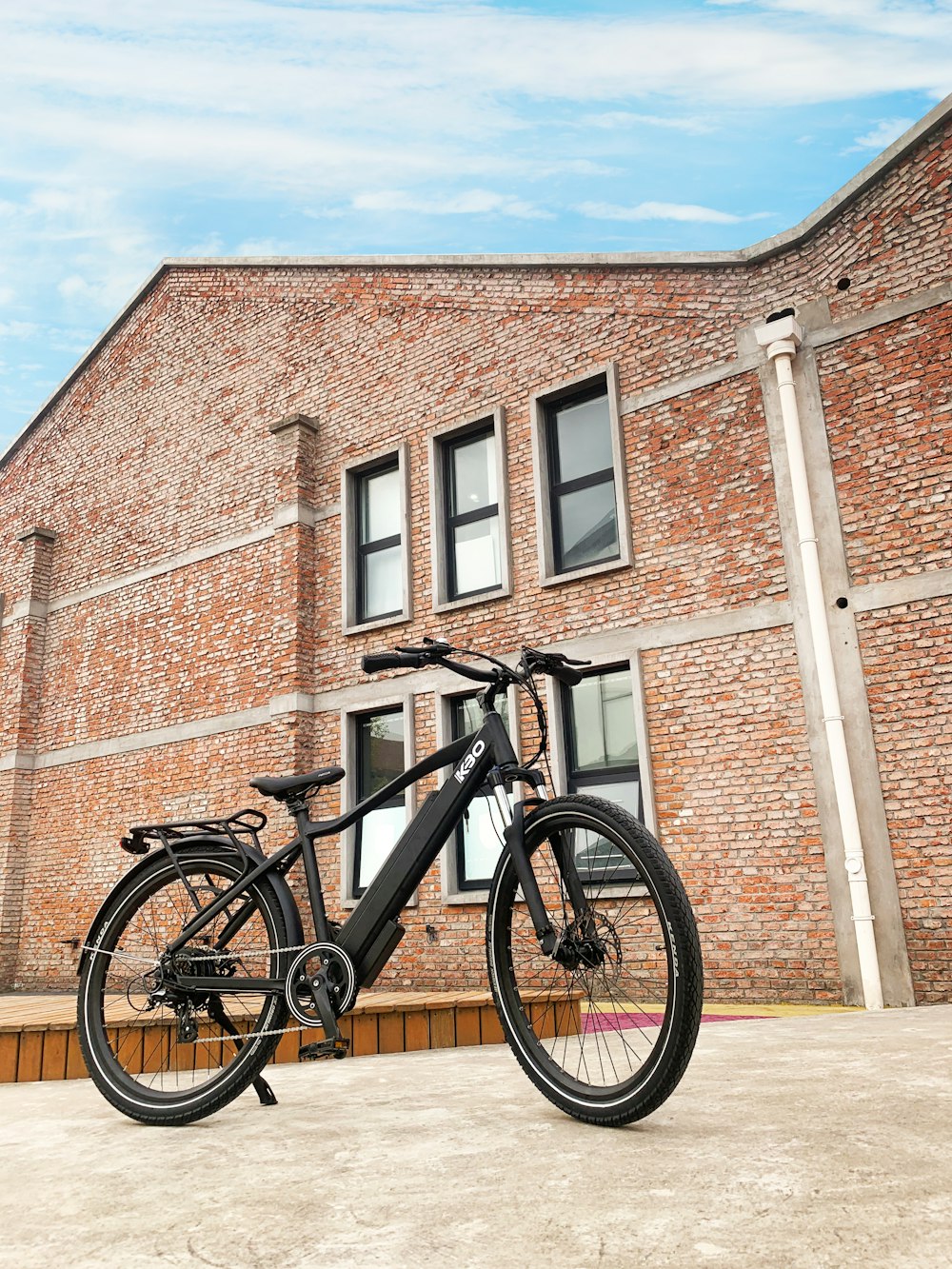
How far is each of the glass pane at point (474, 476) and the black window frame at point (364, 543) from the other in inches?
28.7

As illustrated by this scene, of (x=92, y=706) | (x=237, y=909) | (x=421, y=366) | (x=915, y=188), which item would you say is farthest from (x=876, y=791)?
(x=92, y=706)

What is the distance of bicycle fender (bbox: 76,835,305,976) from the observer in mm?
2869

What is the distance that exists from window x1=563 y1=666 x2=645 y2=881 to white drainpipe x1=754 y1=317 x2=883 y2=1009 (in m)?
1.72

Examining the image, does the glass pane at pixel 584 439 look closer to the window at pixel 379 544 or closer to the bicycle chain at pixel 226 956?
the window at pixel 379 544

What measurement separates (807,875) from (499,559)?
13.6 ft

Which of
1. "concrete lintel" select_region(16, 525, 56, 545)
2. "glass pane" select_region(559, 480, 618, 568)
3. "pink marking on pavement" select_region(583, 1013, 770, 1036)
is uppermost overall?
"concrete lintel" select_region(16, 525, 56, 545)

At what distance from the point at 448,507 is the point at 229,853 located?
7568 millimetres

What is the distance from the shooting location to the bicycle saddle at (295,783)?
2928mm

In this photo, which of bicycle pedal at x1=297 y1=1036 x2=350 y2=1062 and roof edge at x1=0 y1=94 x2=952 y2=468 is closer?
bicycle pedal at x1=297 y1=1036 x2=350 y2=1062

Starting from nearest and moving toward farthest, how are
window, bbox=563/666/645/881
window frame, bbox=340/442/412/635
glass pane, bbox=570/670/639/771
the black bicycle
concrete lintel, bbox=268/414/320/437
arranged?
the black bicycle, window, bbox=563/666/645/881, glass pane, bbox=570/670/639/771, window frame, bbox=340/442/412/635, concrete lintel, bbox=268/414/320/437

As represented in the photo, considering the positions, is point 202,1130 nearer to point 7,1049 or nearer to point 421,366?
point 7,1049

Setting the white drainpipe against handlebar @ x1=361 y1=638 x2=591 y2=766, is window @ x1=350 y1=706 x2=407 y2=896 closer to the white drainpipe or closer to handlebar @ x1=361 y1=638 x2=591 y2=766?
the white drainpipe

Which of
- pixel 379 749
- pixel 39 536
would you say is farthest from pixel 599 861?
pixel 39 536

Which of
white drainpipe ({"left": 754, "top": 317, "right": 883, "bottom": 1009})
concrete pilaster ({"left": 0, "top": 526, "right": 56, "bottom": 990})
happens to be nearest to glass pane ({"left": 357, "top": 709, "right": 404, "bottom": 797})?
white drainpipe ({"left": 754, "top": 317, "right": 883, "bottom": 1009})
